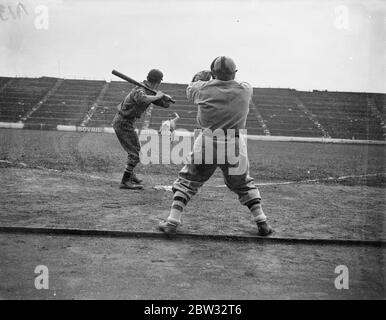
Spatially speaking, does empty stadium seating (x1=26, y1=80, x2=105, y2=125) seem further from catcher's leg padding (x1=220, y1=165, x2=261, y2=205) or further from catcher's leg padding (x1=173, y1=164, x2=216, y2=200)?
catcher's leg padding (x1=220, y1=165, x2=261, y2=205)

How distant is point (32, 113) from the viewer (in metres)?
38.8

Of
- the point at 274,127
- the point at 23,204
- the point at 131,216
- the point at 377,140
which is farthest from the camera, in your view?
the point at 274,127

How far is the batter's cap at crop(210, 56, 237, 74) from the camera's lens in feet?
13.3

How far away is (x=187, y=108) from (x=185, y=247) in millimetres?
40700

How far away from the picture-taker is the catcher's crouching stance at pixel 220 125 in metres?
4.09

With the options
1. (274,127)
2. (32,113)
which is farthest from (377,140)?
(32,113)

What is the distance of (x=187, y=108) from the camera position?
1727 inches

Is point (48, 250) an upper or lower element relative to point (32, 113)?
lower

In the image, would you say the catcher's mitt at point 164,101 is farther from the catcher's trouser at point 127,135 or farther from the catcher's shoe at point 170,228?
the catcher's shoe at point 170,228

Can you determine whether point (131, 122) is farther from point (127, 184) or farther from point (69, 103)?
point (69, 103)
